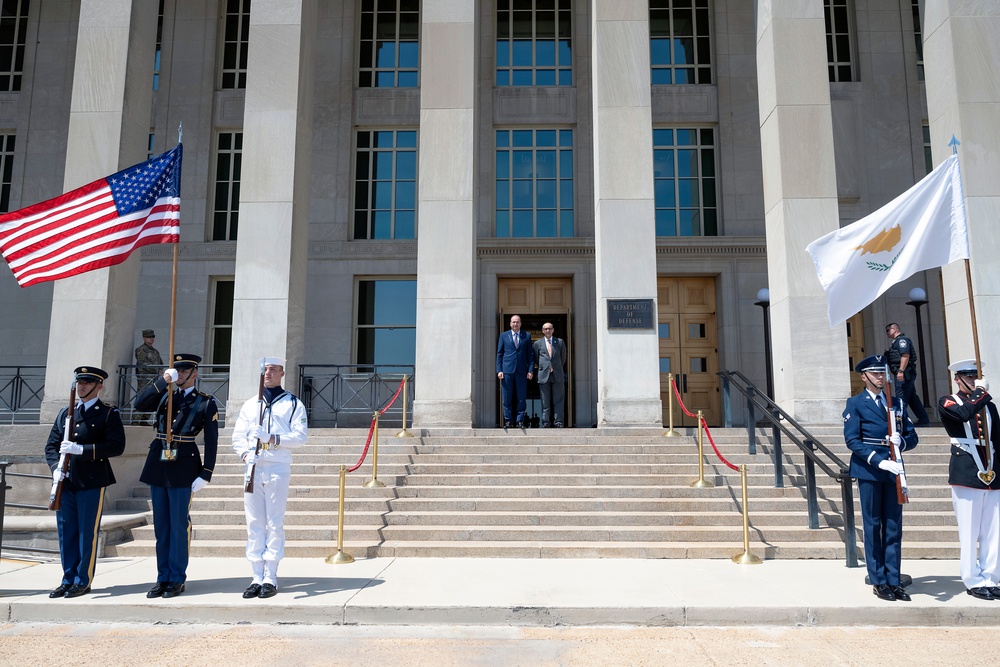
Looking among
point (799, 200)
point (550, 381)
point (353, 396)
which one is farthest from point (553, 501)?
point (353, 396)

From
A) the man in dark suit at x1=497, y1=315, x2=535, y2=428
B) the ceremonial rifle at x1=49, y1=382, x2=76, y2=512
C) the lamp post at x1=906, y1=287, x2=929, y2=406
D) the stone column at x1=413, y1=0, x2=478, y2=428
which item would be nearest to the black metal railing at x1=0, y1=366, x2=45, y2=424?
the stone column at x1=413, y1=0, x2=478, y2=428

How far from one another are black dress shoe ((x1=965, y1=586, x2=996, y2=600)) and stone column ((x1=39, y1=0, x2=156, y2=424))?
39.9ft

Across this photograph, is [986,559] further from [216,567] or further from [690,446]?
[216,567]

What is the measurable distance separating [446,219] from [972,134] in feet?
28.6

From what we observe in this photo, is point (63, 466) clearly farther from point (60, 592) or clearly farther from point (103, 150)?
point (103, 150)

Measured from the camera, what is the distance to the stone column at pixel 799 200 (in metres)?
12.2

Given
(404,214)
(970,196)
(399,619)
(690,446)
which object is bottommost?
(399,619)

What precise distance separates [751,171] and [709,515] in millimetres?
11096

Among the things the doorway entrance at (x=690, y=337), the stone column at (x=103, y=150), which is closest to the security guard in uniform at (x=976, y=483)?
the doorway entrance at (x=690, y=337)

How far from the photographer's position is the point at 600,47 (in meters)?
13.6

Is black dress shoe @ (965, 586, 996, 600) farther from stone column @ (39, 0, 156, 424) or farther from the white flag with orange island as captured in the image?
stone column @ (39, 0, 156, 424)

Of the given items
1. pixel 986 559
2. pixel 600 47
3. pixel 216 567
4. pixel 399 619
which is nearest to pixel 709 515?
pixel 986 559

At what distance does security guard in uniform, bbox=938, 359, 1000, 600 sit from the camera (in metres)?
6.68

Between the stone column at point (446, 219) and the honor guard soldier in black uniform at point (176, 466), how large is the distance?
5.65m
